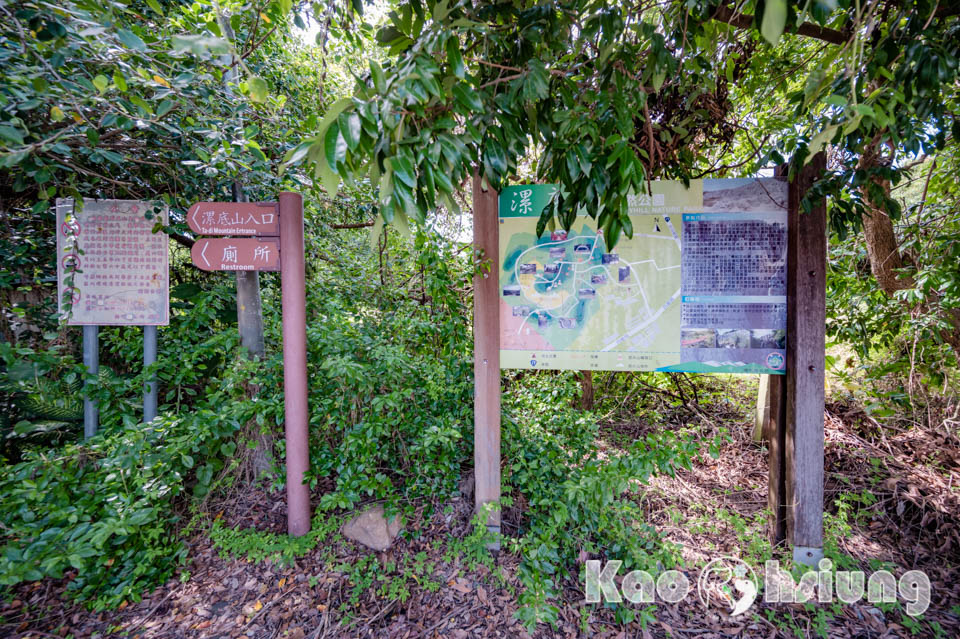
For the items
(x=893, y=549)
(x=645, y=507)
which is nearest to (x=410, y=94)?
(x=645, y=507)

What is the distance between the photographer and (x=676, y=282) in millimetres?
2238

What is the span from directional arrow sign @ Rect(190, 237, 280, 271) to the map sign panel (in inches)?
51.7

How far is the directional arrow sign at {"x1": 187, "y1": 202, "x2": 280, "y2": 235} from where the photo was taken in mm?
2281

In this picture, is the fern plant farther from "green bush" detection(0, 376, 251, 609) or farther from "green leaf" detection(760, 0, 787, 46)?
"green leaf" detection(760, 0, 787, 46)

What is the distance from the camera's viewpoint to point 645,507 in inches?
109

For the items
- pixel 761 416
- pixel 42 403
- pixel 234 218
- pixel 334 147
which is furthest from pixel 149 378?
pixel 761 416

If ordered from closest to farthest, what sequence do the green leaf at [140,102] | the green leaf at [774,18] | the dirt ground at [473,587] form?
1. the green leaf at [774,18]
2. the green leaf at [140,102]
3. the dirt ground at [473,587]

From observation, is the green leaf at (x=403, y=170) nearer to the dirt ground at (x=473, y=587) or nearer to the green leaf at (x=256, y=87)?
the green leaf at (x=256, y=87)

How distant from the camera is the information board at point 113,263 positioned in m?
2.51

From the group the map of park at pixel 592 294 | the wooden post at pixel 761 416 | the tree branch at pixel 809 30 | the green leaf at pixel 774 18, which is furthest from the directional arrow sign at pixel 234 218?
the wooden post at pixel 761 416

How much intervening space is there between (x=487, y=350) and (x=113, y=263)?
236 centimetres

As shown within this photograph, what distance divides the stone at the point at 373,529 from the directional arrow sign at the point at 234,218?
167cm

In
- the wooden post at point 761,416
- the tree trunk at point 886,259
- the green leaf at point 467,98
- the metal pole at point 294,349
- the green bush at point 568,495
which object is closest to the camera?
the green leaf at point 467,98

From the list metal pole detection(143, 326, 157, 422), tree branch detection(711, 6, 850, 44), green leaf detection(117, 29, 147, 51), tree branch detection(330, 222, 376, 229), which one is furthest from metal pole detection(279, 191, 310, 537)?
tree branch detection(711, 6, 850, 44)
